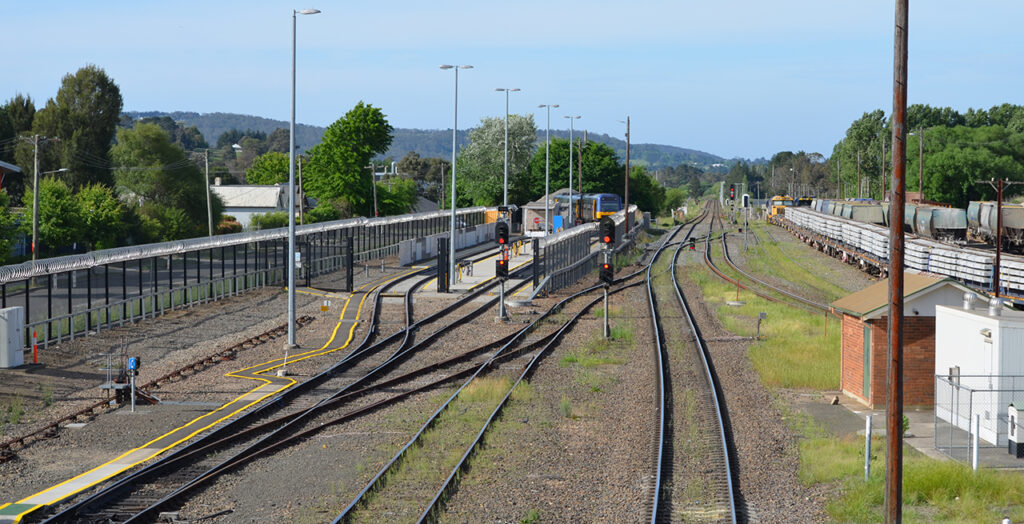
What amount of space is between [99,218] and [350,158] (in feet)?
112

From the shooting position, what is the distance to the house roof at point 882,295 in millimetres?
19734

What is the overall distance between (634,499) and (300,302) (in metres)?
29.0

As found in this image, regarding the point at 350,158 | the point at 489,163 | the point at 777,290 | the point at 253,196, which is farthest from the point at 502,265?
the point at 489,163

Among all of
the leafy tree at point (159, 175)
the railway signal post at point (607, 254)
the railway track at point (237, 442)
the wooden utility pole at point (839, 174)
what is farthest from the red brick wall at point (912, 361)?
the wooden utility pole at point (839, 174)

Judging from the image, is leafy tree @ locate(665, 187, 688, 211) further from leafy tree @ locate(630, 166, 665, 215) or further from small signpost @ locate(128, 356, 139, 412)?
small signpost @ locate(128, 356, 139, 412)

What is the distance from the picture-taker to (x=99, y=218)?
196 feet

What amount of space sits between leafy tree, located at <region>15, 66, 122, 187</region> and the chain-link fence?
7771cm

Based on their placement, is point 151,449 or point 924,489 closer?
point 924,489

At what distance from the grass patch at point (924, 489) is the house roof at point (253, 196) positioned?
9057 centimetres

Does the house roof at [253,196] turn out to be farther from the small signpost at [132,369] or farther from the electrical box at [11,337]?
the small signpost at [132,369]

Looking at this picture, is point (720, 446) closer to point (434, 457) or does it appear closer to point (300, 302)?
point (434, 457)

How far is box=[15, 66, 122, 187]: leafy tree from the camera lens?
271ft

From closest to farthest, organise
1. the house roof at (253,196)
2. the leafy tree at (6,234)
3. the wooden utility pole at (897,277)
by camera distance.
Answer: the wooden utility pole at (897,277), the leafy tree at (6,234), the house roof at (253,196)

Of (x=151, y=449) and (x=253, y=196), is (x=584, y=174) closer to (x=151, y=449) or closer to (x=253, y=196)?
(x=253, y=196)
